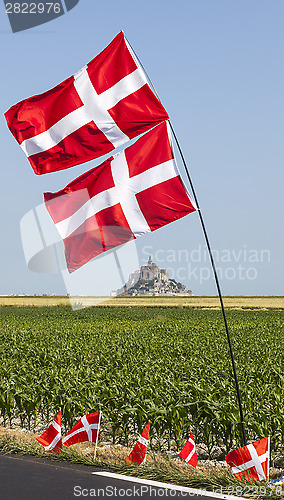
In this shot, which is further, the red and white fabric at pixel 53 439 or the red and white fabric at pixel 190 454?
the red and white fabric at pixel 53 439

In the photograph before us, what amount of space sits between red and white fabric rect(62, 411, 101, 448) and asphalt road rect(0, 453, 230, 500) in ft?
2.04

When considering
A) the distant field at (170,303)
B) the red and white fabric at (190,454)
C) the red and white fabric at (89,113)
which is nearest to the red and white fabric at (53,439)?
the red and white fabric at (190,454)

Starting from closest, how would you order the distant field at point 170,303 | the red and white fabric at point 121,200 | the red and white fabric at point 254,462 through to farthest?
the red and white fabric at point 254,462
the red and white fabric at point 121,200
the distant field at point 170,303

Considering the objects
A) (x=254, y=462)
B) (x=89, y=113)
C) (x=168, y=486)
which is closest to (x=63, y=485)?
(x=168, y=486)

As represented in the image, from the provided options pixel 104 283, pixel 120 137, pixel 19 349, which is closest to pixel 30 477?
pixel 104 283

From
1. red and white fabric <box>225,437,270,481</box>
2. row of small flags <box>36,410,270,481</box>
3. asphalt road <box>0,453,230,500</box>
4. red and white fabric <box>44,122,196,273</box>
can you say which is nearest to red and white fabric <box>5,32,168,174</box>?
red and white fabric <box>44,122,196,273</box>

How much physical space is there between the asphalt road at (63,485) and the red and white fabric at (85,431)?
2.04ft

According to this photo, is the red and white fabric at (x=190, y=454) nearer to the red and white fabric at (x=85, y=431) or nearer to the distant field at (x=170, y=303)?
the red and white fabric at (x=85, y=431)

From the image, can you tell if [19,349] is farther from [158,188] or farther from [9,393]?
[158,188]

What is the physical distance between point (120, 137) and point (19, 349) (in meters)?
13.9

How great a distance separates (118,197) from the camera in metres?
7.42

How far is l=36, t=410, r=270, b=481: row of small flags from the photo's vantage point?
6148mm

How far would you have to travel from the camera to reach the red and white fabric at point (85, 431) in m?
7.47

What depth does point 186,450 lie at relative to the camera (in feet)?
22.8
